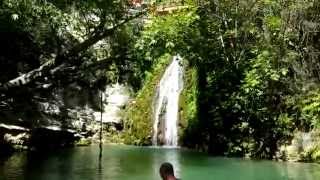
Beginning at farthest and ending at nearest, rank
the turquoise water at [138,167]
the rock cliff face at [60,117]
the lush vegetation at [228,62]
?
the rock cliff face at [60,117]
the lush vegetation at [228,62]
the turquoise water at [138,167]

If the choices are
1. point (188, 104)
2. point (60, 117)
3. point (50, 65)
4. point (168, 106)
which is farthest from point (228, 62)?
point (50, 65)

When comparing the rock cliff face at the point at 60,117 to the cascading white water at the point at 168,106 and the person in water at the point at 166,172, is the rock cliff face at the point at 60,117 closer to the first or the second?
the cascading white water at the point at 168,106

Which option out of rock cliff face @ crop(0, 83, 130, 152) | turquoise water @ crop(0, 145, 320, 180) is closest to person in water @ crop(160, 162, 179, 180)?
turquoise water @ crop(0, 145, 320, 180)

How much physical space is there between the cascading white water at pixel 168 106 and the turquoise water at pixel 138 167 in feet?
7.57

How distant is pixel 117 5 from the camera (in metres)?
15.1

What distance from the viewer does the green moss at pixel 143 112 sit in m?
25.1

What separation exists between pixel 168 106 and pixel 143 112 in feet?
5.14

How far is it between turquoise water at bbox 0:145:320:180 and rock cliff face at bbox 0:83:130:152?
128cm

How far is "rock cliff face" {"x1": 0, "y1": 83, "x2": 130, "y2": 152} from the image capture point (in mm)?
22062

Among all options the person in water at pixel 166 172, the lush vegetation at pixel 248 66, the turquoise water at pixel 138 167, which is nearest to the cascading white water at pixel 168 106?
the lush vegetation at pixel 248 66

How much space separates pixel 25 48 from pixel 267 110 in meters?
10.2

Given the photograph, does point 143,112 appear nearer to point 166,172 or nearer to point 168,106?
point 168,106

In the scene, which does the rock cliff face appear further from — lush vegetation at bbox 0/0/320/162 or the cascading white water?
the cascading white water

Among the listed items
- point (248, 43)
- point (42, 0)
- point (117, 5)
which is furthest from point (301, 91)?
point (42, 0)
